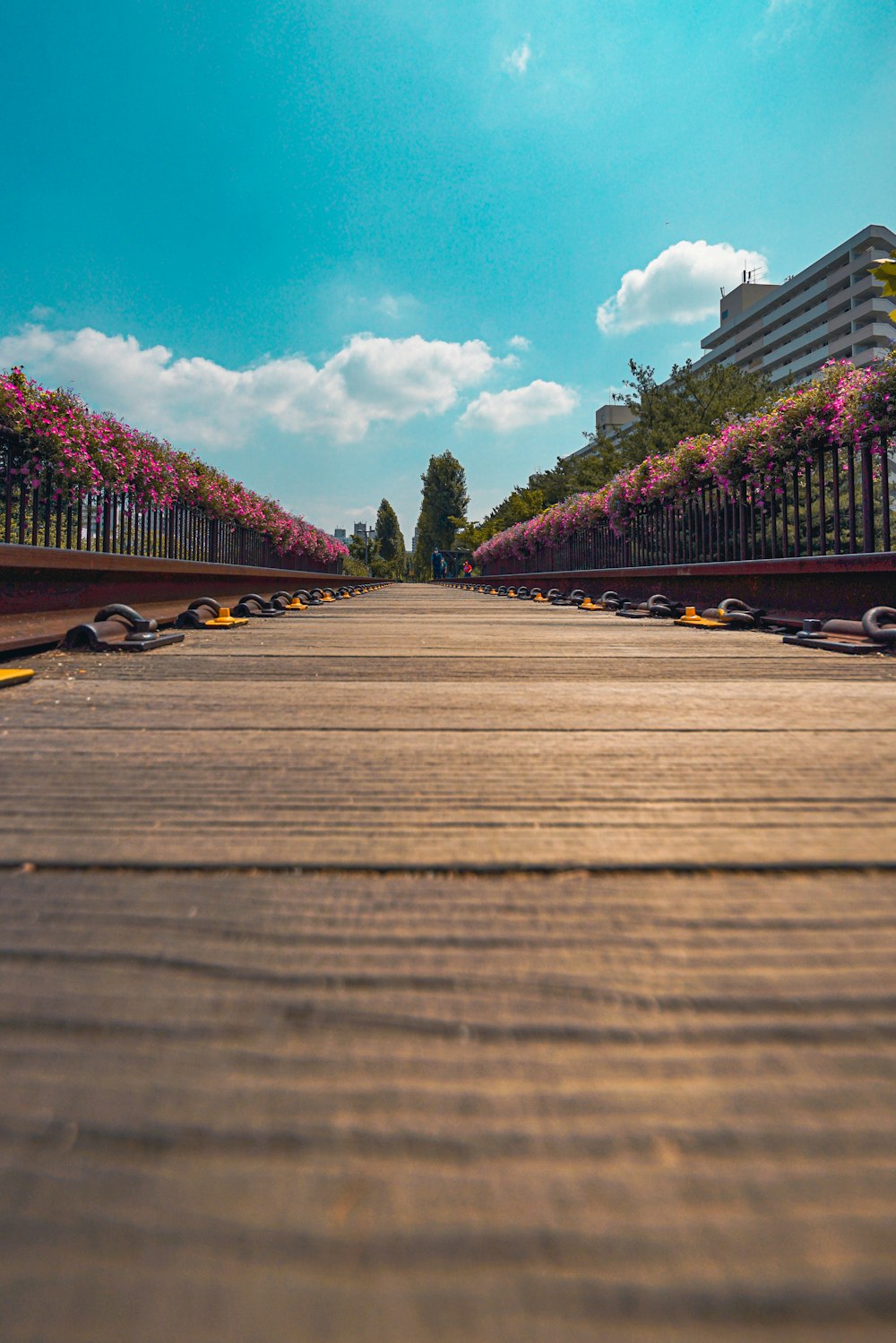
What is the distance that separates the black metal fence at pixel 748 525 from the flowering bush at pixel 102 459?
5.84m

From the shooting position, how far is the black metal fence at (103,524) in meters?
4.84

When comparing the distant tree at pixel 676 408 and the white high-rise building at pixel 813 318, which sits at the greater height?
the white high-rise building at pixel 813 318

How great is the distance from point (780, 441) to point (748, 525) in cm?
202

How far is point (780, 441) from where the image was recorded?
5922 millimetres

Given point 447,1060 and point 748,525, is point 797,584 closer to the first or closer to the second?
point 447,1060

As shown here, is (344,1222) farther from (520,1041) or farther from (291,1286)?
(520,1041)

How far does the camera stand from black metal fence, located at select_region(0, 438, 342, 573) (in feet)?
15.9

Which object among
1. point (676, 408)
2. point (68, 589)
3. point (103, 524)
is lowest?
point (68, 589)

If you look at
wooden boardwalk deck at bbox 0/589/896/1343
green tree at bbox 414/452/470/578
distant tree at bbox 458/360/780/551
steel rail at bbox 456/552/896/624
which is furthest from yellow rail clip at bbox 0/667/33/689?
green tree at bbox 414/452/470/578

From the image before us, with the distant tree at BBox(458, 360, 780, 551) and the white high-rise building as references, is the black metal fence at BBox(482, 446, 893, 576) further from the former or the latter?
the white high-rise building

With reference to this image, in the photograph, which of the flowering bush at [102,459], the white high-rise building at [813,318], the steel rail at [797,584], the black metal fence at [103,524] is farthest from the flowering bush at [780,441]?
the white high-rise building at [813,318]

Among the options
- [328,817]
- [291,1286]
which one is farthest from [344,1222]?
[328,817]

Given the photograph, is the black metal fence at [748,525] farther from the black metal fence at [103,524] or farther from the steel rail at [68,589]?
the black metal fence at [103,524]

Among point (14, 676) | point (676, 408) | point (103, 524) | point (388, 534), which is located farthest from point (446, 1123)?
point (388, 534)
